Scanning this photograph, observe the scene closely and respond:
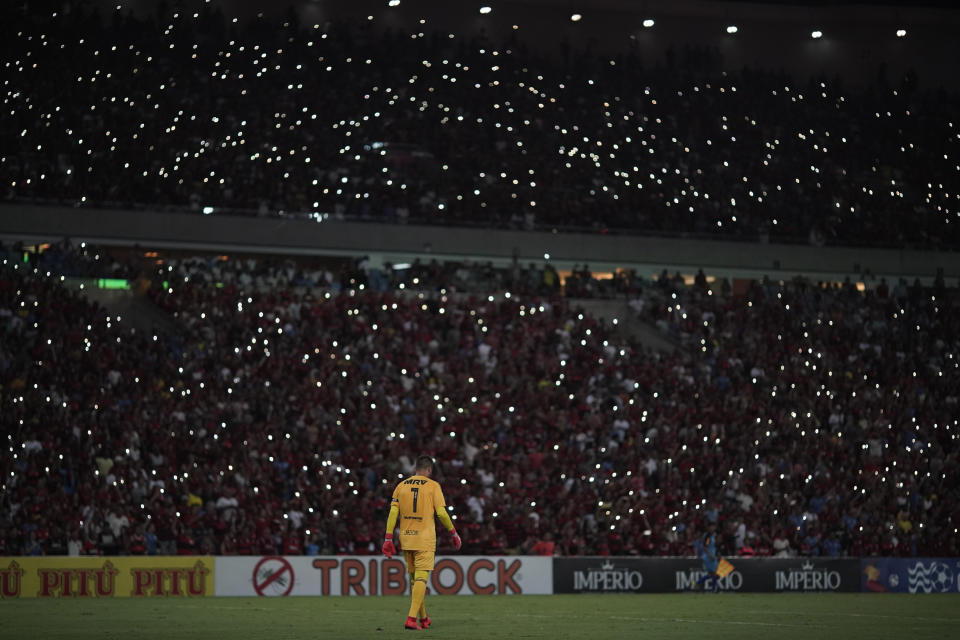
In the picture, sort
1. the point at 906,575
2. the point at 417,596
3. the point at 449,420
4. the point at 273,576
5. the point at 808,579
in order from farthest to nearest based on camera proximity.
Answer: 1. the point at 449,420
2. the point at 906,575
3. the point at 808,579
4. the point at 273,576
5. the point at 417,596

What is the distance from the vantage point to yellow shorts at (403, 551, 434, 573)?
15985mm

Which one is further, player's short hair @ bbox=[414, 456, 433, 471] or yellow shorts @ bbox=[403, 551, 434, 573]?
yellow shorts @ bbox=[403, 551, 434, 573]

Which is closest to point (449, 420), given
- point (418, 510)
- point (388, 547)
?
point (418, 510)

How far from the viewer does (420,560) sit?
1605 cm

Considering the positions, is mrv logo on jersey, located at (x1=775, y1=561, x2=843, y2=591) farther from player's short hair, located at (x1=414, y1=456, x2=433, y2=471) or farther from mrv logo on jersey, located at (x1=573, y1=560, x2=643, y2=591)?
player's short hair, located at (x1=414, y1=456, x2=433, y2=471)

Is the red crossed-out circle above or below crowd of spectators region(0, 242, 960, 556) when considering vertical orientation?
below

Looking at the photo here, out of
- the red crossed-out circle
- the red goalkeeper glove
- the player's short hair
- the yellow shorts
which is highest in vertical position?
the player's short hair

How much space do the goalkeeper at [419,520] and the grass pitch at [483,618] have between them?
2.58 ft

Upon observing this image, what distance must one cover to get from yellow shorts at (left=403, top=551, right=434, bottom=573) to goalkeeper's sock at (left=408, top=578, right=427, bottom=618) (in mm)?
187

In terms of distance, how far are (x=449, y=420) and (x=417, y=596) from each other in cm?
2020

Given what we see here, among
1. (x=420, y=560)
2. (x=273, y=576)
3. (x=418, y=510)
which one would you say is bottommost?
(x=273, y=576)

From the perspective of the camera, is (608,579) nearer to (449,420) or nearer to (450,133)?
(449,420)

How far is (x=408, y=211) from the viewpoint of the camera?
154 ft

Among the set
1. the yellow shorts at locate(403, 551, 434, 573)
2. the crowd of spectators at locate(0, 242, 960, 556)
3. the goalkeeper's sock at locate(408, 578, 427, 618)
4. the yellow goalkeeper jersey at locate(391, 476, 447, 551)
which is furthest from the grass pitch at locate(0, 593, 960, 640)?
the crowd of spectators at locate(0, 242, 960, 556)
